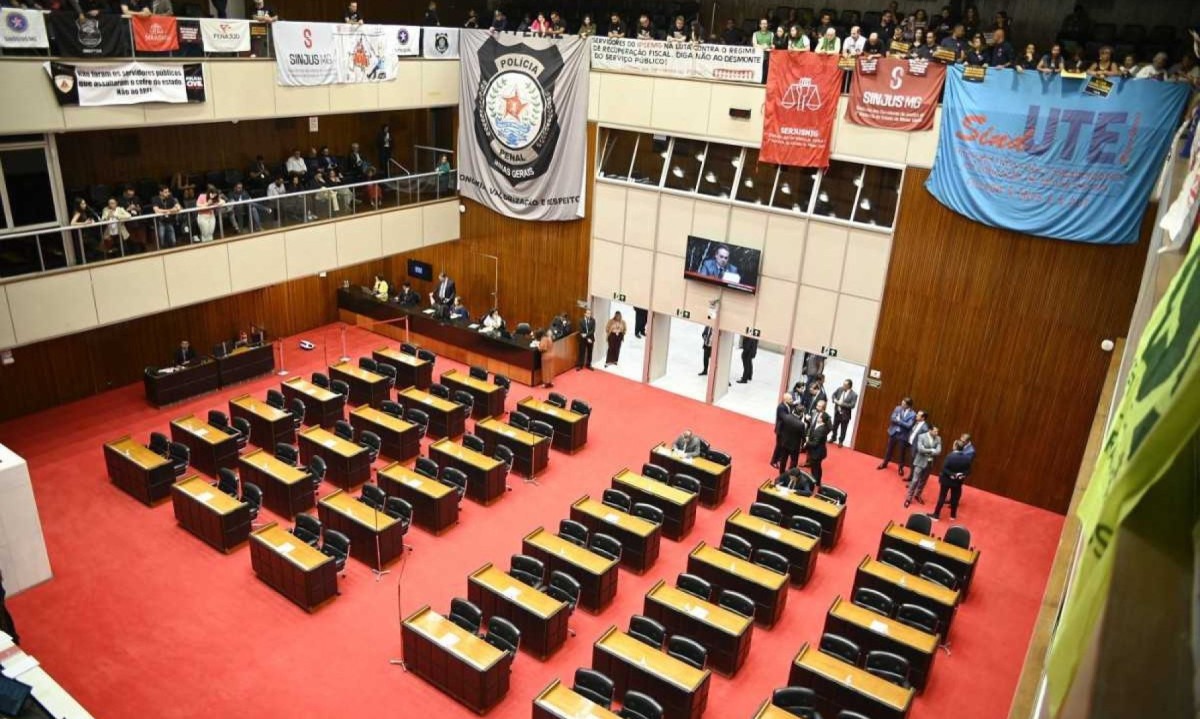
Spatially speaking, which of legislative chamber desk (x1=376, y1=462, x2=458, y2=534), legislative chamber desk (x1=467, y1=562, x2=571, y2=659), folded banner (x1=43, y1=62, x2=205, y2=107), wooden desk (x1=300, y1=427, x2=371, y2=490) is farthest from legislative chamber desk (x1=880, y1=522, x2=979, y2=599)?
folded banner (x1=43, y1=62, x2=205, y2=107)

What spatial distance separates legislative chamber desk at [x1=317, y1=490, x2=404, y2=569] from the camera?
12867 mm

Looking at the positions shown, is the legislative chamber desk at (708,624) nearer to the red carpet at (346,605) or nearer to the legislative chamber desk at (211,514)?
the red carpet at (346,605)

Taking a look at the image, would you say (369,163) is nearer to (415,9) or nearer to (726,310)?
(415,9)

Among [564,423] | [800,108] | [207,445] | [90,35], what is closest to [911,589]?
[564,423]

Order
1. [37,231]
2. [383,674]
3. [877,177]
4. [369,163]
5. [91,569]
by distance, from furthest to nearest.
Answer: [369,163] < [877,177] < [37,231] < [91,569] < [383,674]

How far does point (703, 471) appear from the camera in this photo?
1518cm

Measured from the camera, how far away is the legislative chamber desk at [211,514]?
13.2 metres

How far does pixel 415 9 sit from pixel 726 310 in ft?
41.5

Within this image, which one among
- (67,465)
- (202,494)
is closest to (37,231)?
(67,465)

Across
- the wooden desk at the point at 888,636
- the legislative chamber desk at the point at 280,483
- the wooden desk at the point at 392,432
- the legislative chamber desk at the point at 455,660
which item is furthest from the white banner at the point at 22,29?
the wooden desk at the point at 888,636

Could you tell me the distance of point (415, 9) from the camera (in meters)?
23.0

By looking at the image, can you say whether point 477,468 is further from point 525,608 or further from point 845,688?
point 845,688

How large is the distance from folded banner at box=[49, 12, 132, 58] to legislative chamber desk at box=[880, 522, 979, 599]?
15917 millimetres

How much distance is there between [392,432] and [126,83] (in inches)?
319
